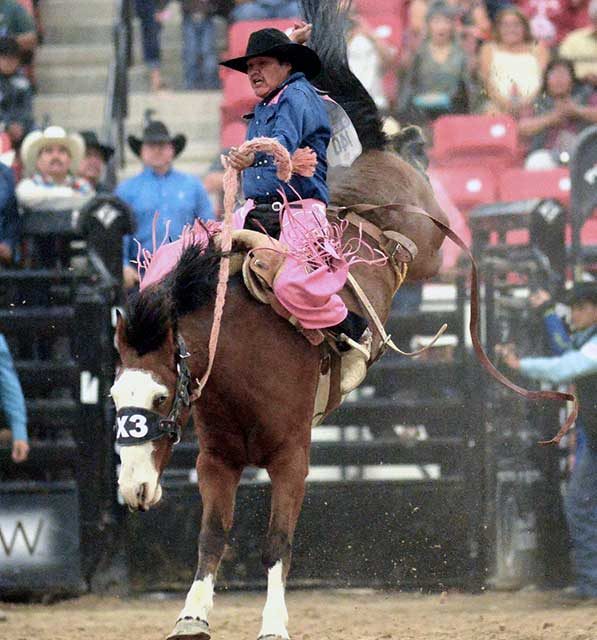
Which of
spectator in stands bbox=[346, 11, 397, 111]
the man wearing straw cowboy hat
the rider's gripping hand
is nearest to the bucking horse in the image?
the man wearing straw cowboy hat

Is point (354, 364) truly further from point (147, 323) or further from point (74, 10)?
point (74, 10)

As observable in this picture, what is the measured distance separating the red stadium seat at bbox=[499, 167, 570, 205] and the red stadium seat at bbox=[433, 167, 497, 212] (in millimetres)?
116

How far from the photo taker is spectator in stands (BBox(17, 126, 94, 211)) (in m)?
8.22

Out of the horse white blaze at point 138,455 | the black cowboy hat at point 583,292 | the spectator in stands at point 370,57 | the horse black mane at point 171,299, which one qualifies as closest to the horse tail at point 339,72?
the horse black mane at point 171,299

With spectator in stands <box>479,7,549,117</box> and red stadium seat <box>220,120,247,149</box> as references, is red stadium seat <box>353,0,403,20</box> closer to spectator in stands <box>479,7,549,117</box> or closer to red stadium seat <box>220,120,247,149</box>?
spectator in stands <box>479,7,549,117</box>

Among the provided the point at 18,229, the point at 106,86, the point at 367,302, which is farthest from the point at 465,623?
the point at 106,86

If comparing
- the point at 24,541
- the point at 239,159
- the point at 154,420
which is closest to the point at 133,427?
the point at 154,420

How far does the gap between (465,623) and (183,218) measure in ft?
9.09

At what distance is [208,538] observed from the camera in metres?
5.21

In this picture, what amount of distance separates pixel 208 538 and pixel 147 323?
2.83ft

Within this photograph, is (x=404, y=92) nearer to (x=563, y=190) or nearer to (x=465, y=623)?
(x=563, y=190)

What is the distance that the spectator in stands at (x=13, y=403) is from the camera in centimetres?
756

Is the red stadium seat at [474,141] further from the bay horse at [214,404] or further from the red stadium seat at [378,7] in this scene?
the bay horse at [214,404]

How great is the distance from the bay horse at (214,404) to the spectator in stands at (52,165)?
300 cm
